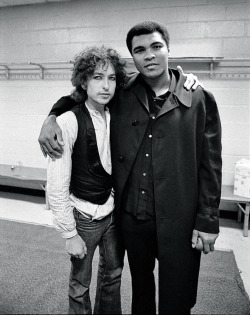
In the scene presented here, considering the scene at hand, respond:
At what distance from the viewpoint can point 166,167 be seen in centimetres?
129

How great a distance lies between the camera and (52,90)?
159 inches

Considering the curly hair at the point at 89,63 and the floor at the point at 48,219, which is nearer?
the curly hair at the point at 89,63

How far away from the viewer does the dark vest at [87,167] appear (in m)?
1.27

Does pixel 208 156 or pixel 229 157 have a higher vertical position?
pixel 208 156

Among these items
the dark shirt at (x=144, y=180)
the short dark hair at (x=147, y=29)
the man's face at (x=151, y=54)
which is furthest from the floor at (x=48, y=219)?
the short dark hair at (x=147, y=29)

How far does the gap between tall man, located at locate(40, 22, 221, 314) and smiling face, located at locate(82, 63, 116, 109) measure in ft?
0.38

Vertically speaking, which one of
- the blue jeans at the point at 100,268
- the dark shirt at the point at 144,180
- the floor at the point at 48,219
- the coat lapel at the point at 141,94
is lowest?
the floor at the point at 48,219

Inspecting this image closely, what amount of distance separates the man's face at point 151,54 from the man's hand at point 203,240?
0.77 meters

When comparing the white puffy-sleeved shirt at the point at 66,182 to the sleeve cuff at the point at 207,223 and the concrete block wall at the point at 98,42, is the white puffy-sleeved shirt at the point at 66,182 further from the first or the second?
the concrete block wall at the point at 98,42

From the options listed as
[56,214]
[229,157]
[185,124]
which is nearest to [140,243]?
[56,214]

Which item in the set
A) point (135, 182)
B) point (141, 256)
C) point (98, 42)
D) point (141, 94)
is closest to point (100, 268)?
point (141, 256)

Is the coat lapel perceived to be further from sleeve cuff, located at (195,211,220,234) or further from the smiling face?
sleeve cuff, located at (195,211,220,234)

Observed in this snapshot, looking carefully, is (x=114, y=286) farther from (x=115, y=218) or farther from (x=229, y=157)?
(x=229, y=157)

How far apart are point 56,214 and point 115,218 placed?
0.32m
